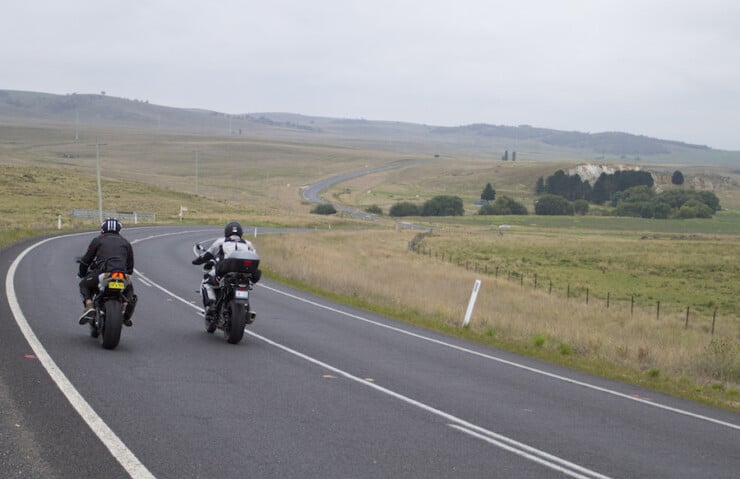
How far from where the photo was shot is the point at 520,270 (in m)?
45.2

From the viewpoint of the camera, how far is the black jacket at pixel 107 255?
11.6 meters

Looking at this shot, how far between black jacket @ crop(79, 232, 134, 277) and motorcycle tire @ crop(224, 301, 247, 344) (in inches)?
66.1

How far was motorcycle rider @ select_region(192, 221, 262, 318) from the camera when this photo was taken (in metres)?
13.0

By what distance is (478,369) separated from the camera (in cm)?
1231

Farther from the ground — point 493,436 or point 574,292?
point 493,436

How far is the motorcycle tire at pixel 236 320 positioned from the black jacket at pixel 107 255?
1679 mm

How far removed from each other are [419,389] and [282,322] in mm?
6111

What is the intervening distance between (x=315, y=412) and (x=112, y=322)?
3874 mm

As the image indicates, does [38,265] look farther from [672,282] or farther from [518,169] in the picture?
[518,169]

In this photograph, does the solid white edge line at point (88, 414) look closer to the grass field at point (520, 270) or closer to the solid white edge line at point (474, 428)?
the solid white edge line at point (474, 428)

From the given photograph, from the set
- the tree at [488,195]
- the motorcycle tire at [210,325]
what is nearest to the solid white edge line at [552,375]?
the motorcycle tire at [210,325]

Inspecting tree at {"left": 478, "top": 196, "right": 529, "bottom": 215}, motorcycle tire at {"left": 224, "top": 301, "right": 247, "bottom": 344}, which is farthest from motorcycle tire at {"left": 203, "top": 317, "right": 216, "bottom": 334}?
tree at {"left": 478, "top": 196, "right": 529, "bottom": 215}

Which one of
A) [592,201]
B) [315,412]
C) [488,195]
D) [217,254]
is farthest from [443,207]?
[315,412]

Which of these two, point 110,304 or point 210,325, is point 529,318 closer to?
point 210,325
